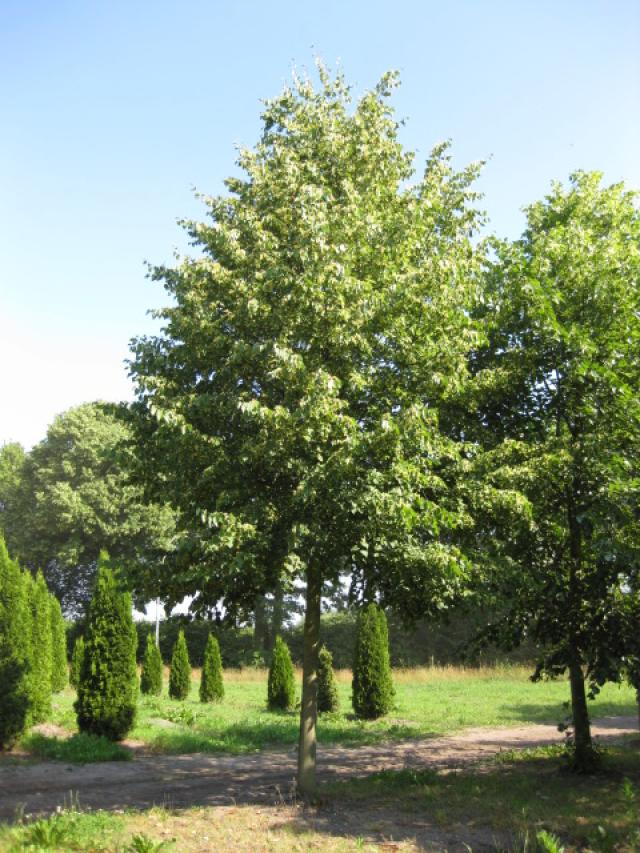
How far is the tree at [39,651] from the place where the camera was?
50.9 ft

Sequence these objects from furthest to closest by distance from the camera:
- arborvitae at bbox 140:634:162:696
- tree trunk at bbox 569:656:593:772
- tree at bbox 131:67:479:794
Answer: arborvitae at bbox 140:634:162:696 → tree trunk at bbox 569:656:593:772 → tree at bbox 131:67:479:794

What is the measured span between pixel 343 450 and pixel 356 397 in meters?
1.28

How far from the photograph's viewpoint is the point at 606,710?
66.1 feet

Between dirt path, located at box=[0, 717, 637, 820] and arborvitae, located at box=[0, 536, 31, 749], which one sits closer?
dirt path, located at box=[0, 717, 637, 820]

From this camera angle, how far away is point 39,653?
17.3 m

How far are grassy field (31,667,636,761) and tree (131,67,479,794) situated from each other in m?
6.37

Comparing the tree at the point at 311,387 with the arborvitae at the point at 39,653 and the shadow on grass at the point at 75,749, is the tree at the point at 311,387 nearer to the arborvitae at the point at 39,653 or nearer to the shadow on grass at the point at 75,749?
the shadow on grass at the point at 75,749

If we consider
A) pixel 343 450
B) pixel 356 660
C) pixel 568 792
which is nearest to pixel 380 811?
pixel 568 792

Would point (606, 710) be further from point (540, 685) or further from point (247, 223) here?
point (247, 223)

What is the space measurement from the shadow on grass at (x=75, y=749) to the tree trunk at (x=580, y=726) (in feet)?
27.1

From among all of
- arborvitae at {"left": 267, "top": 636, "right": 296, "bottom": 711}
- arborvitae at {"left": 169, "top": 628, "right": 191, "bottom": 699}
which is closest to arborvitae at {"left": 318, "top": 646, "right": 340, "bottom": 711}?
arborvitae at {"left": 267, "top": 636, "right": 296, "bottom": 711}

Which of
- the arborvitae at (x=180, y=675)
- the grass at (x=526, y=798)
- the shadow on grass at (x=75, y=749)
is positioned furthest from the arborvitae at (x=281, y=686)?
the grass at (x=526, y=798)

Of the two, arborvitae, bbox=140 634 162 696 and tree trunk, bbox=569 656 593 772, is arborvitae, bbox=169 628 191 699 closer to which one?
arborvitae, bbox=140 634 162 696

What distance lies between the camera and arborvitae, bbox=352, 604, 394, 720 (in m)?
18.8
